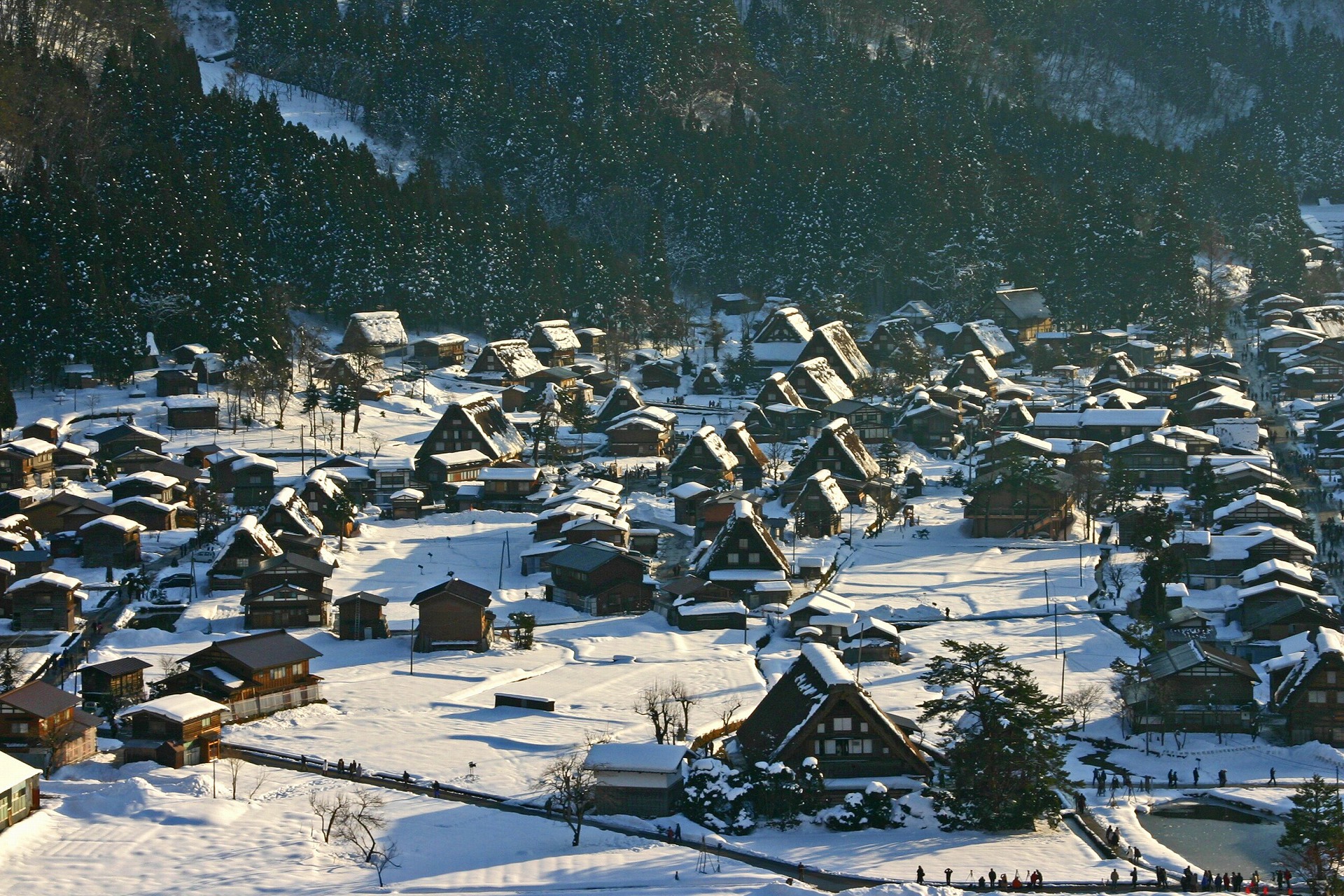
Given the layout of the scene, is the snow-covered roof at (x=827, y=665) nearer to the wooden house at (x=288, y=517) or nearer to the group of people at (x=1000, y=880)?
the group of people at (x=1000, y=880)

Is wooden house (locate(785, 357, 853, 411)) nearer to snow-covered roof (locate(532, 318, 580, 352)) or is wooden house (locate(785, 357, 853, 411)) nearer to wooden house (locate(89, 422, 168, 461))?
snow-covered roof (locate(532, 318, 580, 352))

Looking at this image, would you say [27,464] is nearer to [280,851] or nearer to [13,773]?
[13,773]

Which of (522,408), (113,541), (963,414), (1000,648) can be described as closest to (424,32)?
(522,408)

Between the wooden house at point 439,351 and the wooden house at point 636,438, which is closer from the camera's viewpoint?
the wooden house at point 636,438

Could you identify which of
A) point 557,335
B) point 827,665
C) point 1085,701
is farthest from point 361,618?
point 557,335

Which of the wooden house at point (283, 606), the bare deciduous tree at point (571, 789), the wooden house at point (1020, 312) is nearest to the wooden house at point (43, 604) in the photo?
the wooden house at point (283, 606)

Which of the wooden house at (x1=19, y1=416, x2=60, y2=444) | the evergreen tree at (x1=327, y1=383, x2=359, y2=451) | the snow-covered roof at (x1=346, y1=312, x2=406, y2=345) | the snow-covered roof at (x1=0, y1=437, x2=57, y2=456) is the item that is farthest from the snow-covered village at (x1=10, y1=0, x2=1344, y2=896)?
the wooden house at (x1=19, y1=416, x2=60, y2=444)
